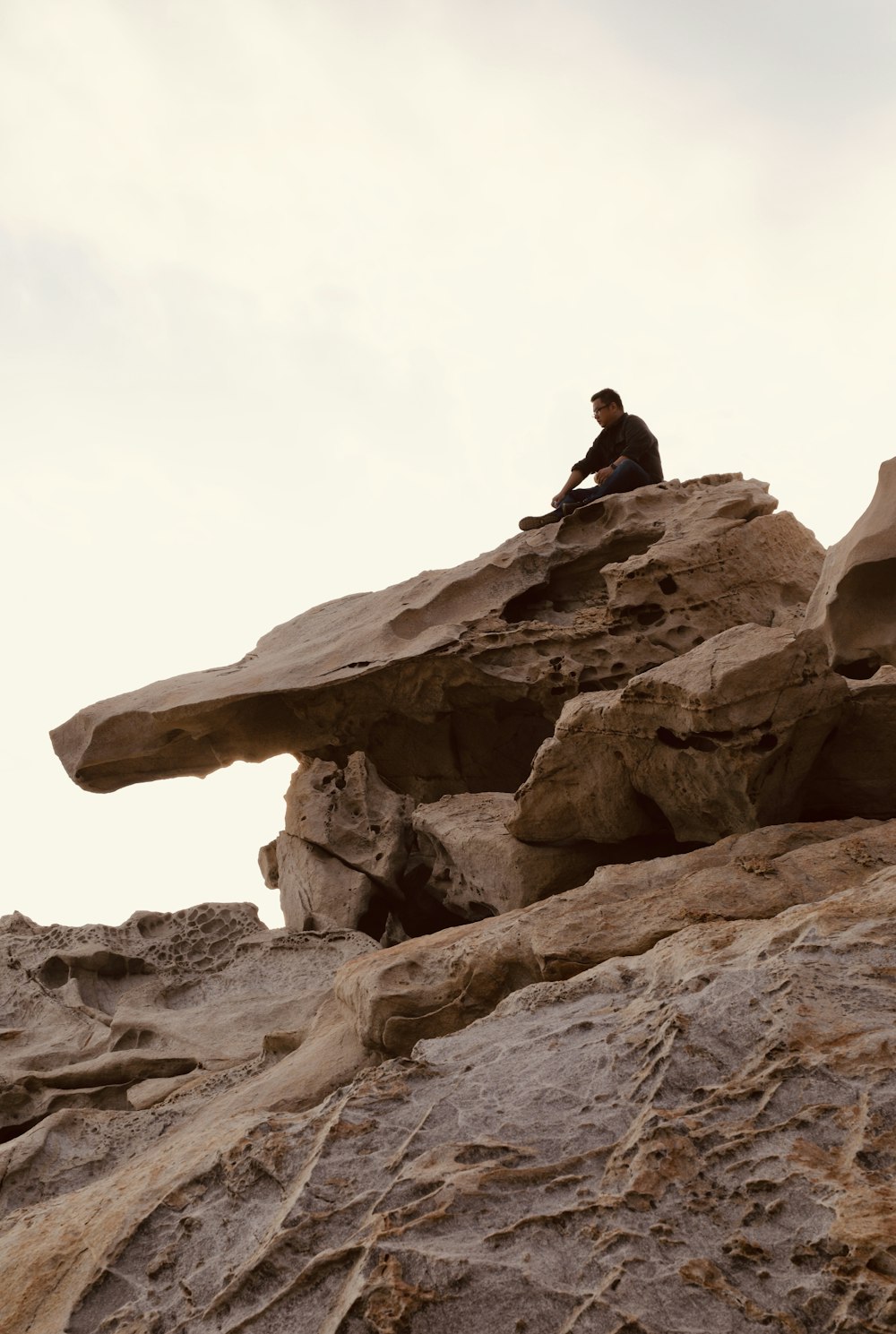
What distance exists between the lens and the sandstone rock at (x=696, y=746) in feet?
13.6

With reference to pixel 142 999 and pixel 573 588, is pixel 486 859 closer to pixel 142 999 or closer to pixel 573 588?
pixel 142 999

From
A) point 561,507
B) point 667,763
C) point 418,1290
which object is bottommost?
point 418,1290

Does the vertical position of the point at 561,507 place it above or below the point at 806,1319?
above

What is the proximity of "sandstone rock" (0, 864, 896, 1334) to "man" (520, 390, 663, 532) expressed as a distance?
4572 mm

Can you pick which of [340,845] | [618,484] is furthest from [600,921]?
[618,484]

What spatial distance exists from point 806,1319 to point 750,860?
2.23 meters

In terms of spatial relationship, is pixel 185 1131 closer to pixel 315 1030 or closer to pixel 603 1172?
pixel 315 1030

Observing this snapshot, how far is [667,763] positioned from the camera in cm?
448

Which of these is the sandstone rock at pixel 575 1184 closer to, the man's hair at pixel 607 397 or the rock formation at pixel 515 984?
the rock formation at pixel 515 984

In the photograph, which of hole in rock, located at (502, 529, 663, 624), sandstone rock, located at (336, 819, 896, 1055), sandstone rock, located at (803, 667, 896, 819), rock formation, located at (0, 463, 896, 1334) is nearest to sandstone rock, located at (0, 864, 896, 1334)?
rock formation, located at (0, 463, 896, 1334)

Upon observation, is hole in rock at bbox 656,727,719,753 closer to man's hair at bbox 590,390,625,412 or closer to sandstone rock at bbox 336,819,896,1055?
sandstone rock at bbox 336,819,896,1055

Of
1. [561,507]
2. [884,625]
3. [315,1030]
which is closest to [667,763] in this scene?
[884,625]

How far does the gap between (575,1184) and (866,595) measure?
12.3 ft

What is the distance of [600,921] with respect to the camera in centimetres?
383
